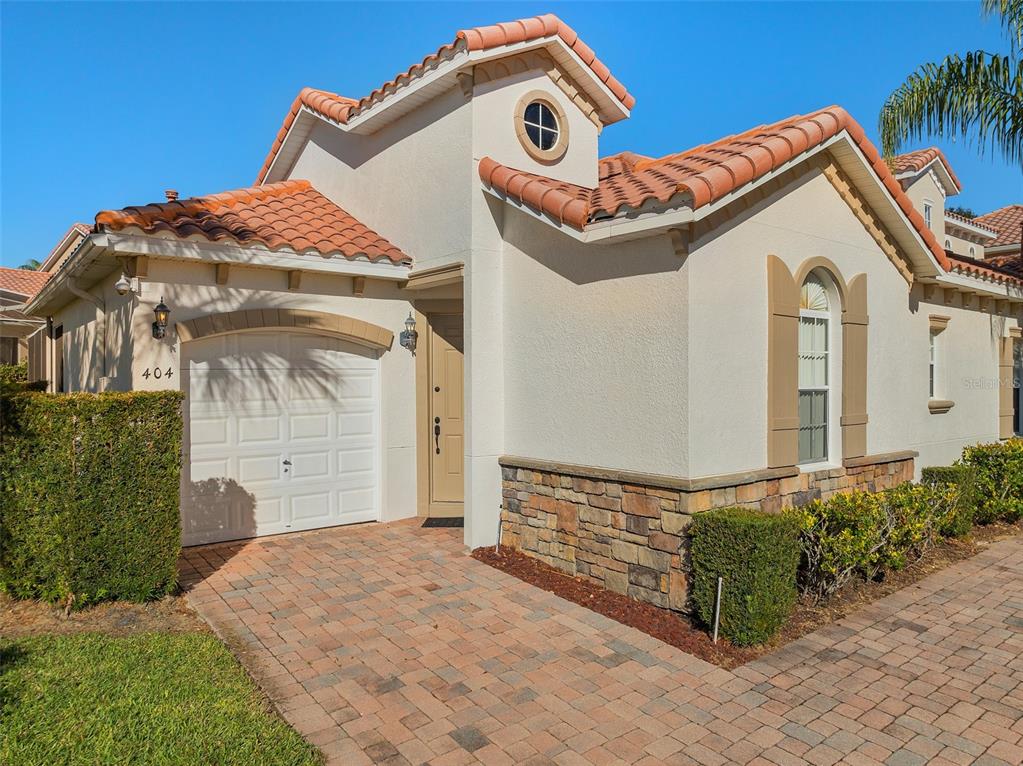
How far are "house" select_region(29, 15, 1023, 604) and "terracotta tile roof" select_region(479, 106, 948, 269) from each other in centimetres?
4

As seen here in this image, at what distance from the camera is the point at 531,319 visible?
8.30 metres

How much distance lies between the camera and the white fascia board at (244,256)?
7625mm

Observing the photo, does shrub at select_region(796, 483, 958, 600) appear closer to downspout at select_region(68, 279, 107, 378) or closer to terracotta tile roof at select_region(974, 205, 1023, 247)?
downspout at select_region(68, 279, 107, 378)

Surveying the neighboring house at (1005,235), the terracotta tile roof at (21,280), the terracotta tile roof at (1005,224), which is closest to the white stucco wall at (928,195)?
the neighboring house at (1005,235)

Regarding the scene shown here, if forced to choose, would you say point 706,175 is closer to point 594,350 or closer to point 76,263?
point 594,350

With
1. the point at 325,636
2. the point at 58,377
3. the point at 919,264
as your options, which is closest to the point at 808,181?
the point at 919,264

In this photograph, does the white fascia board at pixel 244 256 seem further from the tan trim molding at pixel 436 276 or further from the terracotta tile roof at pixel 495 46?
the terracotta tile roof at pixel 495 46

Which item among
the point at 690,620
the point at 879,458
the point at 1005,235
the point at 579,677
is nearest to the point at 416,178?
the point at 690,620

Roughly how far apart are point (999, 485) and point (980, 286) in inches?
152

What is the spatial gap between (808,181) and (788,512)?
425 cm

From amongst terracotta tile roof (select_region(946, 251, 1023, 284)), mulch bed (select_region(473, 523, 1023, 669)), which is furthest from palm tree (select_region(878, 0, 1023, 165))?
mulch bed (select_region(473, 523, 1023, 669))

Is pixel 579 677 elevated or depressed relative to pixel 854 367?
depressed

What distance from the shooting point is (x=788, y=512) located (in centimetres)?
636

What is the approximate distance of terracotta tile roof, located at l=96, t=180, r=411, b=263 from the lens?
801cm
